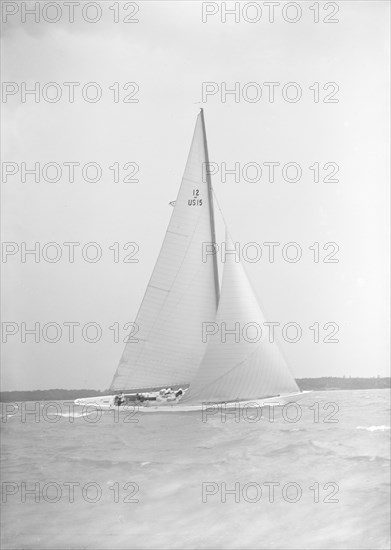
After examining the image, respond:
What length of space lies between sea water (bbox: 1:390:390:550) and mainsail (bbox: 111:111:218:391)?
0.17 metres

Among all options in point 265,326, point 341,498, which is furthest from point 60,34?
point 341,498

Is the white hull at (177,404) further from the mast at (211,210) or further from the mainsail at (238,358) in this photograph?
the mast at (211,210)

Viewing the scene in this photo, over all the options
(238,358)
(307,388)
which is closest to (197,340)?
(238,358)

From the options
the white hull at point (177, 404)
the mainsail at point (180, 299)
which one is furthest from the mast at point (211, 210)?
the white hull at point (177, 404)

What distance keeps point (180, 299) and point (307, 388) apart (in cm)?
60

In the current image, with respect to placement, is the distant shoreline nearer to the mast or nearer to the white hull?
the white hull

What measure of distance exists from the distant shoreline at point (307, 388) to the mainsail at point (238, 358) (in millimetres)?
95

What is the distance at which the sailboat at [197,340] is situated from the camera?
10.1 feet

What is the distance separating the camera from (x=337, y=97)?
3.09 meters

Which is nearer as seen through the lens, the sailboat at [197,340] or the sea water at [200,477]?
the sea water at [200,477]

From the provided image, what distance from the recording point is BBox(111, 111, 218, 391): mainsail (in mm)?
3074

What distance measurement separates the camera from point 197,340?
3107mm

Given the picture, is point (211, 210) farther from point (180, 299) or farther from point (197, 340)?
point (197, 340)

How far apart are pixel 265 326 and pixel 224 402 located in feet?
1.08
